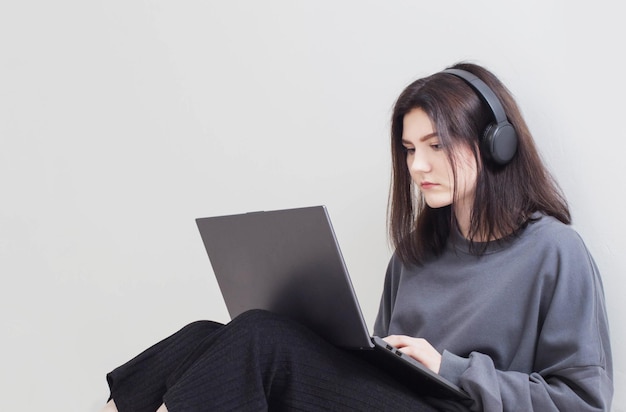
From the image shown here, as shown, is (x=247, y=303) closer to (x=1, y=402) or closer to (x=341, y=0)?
(x=341, y=0)

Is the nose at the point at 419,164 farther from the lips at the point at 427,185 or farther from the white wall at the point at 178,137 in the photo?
the white wall at the point at 178,137

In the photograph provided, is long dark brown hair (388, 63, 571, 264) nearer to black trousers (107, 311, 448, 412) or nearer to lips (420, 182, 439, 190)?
lips (420, 182, 439, 190)

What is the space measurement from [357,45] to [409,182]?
1.32 ft

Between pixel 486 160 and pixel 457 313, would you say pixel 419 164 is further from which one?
pixel 457 313

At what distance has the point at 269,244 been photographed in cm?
126

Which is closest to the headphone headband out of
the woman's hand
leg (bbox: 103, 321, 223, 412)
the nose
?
the nose

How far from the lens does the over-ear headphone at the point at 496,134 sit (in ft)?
4.54

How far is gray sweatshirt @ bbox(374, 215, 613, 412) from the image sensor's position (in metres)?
1.27

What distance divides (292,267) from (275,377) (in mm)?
170

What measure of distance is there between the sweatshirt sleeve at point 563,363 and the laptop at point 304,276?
5 centimetres

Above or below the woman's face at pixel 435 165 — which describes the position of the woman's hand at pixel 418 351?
below

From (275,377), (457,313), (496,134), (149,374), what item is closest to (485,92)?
(496,134)

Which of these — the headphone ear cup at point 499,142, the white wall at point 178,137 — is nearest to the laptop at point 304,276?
the headphone ear cup at point 499,142

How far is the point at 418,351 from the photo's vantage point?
127 centimetres
